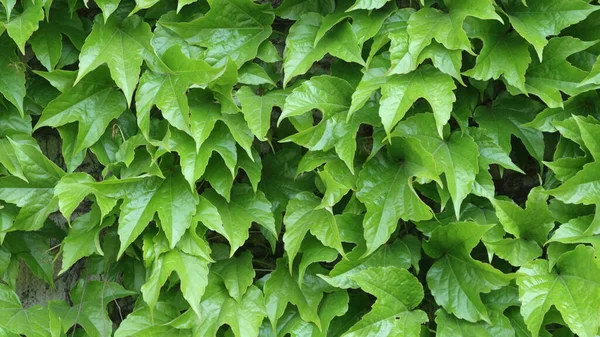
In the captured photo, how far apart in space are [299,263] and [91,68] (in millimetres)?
720

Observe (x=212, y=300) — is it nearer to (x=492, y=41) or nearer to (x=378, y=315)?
(x=378, y=315)

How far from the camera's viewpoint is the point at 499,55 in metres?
1.42

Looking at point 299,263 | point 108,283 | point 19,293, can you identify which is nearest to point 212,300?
point 299,263

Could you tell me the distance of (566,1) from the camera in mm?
1385

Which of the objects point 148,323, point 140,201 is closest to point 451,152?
point 140,201

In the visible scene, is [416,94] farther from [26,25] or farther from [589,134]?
[26,25]

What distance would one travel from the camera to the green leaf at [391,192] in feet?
4.57

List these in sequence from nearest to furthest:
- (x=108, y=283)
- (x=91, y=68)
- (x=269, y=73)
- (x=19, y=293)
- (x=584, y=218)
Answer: (x=584, y=218) < (x=91, y=68) < (x=269, y=73) < (x=108, y=283) < (x=19, y=293)

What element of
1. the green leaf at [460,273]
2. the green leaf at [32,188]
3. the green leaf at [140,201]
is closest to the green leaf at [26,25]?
the green leaf at [32,188]

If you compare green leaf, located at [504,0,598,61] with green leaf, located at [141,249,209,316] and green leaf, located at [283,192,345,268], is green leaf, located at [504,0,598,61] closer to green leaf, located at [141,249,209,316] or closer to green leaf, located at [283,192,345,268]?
green leaf, located at [283,192,345,268]

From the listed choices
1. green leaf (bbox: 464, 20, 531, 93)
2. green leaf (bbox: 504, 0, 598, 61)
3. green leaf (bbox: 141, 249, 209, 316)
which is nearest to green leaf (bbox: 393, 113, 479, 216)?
green leaf (bbox: 464, 20, 531, 93)

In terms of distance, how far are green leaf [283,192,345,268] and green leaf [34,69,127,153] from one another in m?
0.54

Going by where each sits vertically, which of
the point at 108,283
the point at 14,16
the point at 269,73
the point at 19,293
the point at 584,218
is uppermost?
the point at 14,16

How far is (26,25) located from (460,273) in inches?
48.5
